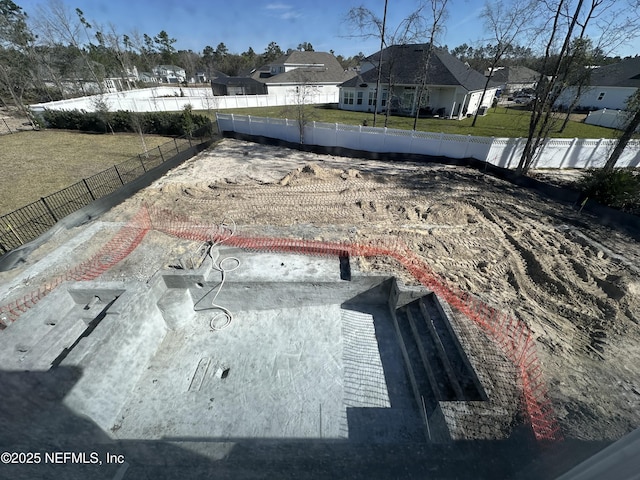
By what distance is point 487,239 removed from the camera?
8.02 meters

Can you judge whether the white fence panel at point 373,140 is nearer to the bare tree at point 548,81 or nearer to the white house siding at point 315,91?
the bare tree at point 548,81

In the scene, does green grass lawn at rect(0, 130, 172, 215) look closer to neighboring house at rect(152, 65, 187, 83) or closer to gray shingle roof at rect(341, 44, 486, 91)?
gray shingle roof at rect(341, 44, 486, 91)

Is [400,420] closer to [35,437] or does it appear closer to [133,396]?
[133,396]

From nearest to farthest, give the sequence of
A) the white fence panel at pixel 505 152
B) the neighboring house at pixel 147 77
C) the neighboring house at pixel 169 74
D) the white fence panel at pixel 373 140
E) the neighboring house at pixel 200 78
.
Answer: the white fence panel at pixel 505 152 < the white fence panel at pixel 373 140 < the neighboring house at pixel 147 77 < the neighboring house at pixel 169 74 < the neighboring house at pixel 200 78

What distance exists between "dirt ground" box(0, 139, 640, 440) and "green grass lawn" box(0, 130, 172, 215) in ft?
13.5

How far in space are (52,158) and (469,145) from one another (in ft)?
74.9

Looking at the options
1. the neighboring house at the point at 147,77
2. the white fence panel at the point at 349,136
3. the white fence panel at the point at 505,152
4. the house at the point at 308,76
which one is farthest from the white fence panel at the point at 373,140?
the neighboring house at the point at 147,77

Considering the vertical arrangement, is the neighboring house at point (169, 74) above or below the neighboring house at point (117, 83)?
above

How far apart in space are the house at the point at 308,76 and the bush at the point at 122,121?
18252 millimetres

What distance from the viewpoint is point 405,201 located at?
10.2 meters

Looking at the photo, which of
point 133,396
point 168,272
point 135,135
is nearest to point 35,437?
point 133,396

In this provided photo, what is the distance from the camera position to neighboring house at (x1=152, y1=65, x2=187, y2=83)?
5944cm

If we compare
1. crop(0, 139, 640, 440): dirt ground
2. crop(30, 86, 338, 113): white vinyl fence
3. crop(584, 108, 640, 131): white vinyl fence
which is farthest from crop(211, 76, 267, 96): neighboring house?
crop(584, 108, 640, 131): white vinyl fence

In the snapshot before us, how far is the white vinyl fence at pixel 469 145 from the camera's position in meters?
13.1
